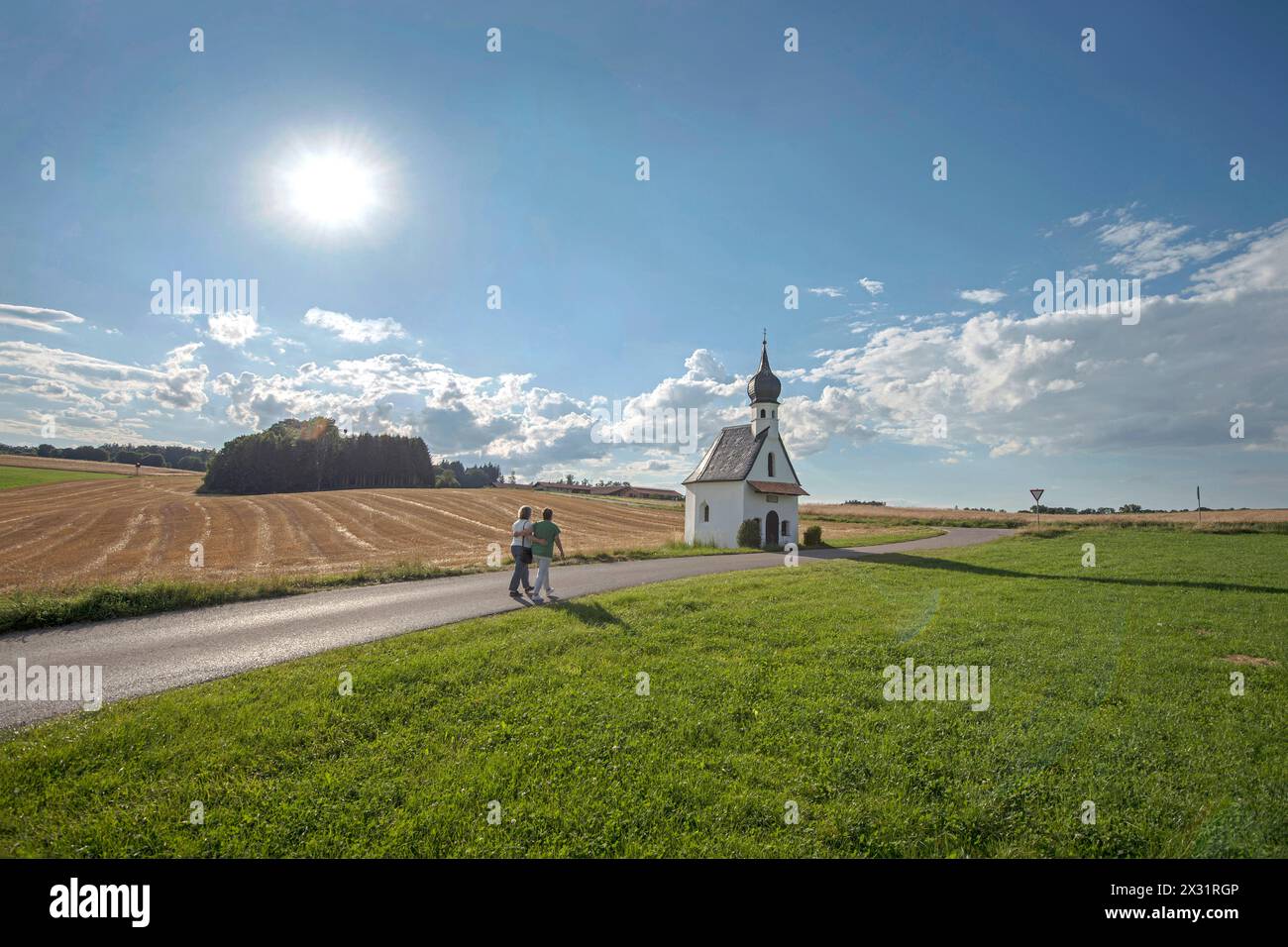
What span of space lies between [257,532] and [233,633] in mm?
33796

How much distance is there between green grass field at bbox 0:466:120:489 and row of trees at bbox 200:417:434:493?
12.5 meters

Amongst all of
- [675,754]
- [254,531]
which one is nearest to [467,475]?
[254,531]

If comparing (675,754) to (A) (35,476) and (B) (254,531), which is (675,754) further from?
(A) (35,476)

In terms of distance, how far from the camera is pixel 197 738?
18.0ft

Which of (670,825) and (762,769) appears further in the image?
(762,769)

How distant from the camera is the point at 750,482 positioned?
103ft

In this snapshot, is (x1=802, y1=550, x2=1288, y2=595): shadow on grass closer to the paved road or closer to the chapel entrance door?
the chapel entrance door

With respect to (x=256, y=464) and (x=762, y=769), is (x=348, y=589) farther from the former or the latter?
(x=256, y=464)

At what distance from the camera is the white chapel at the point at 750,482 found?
103 feet

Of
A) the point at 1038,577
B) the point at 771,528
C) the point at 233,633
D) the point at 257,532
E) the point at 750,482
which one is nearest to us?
the point at 233,633

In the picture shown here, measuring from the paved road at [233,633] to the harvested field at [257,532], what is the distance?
3.69m

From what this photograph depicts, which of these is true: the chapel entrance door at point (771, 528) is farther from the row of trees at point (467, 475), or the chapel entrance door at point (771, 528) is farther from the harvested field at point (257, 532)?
the row of trees at point (467, 475)
